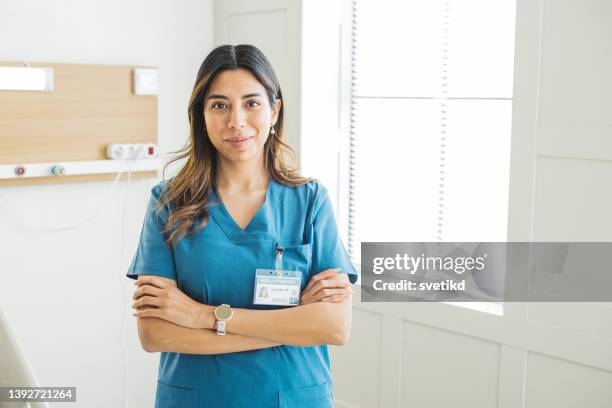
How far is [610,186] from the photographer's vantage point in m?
2.36

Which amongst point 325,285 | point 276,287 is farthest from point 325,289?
point 276,287

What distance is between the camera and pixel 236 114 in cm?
186

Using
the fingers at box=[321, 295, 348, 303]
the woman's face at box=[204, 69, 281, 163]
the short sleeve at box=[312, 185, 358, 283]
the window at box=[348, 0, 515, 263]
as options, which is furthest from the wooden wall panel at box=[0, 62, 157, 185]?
the fingers at box=[321, 295, 348, 303]

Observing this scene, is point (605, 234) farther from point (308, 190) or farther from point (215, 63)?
point (215, 63)

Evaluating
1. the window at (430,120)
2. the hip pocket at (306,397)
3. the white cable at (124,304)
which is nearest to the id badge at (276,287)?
the hip pocket at (306,397)

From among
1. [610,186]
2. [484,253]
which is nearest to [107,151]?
[484,253]

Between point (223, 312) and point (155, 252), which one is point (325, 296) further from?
point (155, 252)

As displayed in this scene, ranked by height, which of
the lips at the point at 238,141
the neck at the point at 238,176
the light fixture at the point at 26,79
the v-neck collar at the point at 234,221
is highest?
the light fixture at the point at 26,79

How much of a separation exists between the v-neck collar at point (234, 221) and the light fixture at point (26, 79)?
48.7 inches

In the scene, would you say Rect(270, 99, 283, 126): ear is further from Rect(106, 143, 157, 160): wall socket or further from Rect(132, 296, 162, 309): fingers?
Rect(106, 143, 157, 160): wall socket

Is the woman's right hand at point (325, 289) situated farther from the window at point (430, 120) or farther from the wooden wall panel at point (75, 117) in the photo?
the wooden wall panel at point (75, 117)

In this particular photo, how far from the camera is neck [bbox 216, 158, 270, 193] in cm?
197

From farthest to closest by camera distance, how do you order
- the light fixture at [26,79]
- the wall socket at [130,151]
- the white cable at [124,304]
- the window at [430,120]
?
the white cable at [124,304], the wall socket at [130,151], the window at [430,120], the light fixture at [26,79]

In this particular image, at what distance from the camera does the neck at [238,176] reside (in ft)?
6.48
